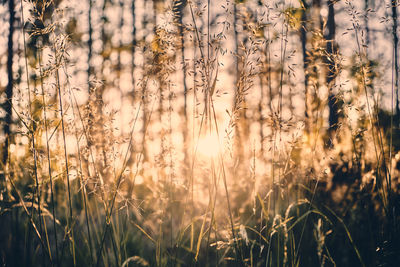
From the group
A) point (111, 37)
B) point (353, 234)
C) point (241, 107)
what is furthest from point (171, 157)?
point (111, 37)

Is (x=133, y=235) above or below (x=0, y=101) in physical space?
below

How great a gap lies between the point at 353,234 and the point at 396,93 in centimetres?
85

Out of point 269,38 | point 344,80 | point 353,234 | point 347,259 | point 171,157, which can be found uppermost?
point 269,38

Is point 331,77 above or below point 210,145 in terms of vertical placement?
above

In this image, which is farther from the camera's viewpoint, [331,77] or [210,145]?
[331,77]

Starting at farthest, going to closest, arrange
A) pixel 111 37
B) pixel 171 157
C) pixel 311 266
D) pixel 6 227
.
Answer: pixel 111 37 → pixel 6 227 → pixel 311 266 → pixel 171 157

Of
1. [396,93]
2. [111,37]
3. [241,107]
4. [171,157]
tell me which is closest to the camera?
[241,107]

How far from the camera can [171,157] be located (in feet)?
4.71

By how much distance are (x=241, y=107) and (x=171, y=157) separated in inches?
18.4

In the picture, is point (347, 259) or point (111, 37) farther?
point (111, 37)

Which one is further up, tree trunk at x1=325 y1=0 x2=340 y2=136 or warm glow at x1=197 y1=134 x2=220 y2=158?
tree trunk at x1=325 y1=0 x2=340 y2=136

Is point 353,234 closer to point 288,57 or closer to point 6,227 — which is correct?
point 288,57

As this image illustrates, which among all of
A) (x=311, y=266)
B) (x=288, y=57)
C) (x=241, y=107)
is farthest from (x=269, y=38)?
(x=311, y=266)

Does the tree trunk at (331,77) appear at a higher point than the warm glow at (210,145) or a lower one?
higher
